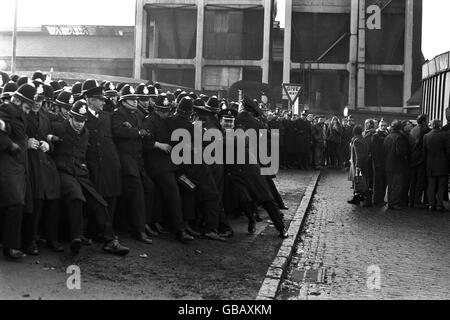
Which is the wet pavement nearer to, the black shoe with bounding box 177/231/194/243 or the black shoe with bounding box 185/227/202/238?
the black shoe with bounding box 177/231/194/243

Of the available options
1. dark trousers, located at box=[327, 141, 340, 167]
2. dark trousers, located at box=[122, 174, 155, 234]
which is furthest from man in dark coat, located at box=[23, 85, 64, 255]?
dark trousers, located at box=[327, 141, 340, 167]

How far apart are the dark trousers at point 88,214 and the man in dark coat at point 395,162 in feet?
27.3

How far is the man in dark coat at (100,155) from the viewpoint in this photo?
8.01m

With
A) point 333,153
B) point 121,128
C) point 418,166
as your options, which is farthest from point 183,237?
point 333,153

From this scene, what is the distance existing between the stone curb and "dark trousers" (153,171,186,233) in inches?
58.4

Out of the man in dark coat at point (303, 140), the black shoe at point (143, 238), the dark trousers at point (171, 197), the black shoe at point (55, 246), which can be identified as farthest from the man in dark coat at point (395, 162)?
the black shoe at point (55, 246)

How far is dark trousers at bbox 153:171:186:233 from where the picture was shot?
886 cm

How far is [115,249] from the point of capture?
7.64 meters

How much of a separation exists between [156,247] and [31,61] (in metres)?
43.6
